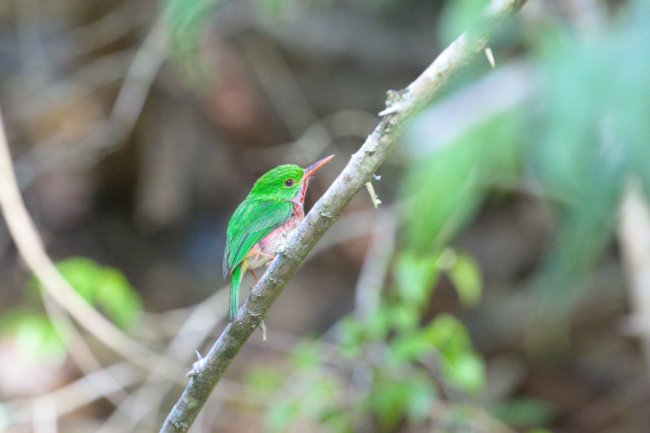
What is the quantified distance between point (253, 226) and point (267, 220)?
3 centimetres

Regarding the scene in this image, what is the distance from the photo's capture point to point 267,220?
1.29 metres

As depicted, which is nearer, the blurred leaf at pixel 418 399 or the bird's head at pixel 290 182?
the bird's head at pixel 290 182

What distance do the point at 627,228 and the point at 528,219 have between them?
167 centimetres

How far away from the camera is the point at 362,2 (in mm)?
5258

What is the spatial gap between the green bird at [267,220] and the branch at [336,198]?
0.11m

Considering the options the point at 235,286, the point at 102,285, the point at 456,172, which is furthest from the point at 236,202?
the point at 456,172

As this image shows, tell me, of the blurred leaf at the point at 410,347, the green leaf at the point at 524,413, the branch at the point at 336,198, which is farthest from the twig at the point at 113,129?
the branch at the point at 336,198

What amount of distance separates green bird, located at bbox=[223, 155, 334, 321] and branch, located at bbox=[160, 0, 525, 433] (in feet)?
0.37

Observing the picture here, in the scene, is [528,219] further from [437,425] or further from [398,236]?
[437,425]

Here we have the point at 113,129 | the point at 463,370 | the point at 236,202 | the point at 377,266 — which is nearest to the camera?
the point at 463,370

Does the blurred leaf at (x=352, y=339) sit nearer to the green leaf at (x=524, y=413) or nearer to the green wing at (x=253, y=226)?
the green leaf at (x=524, y=413)

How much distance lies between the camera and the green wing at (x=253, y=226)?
4.23ft

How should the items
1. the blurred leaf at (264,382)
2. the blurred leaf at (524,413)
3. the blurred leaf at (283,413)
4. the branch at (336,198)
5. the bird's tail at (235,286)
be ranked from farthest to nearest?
the blurred leaf at (524,413) < the blurred leaf at (264,382) < the blurred leaf at (283,413) < the bird's tail at (235,286) < the branch at (336,198)

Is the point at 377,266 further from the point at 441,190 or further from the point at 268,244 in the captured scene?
the point at 441,190
